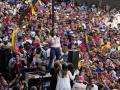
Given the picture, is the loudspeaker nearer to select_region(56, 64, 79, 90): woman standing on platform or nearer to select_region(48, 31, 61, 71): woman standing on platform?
select_region(48, 31, 61, 71): woman standing on platform

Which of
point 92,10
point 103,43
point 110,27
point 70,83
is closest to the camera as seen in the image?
→ point 70,83

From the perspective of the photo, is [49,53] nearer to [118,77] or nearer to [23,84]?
[23,84]

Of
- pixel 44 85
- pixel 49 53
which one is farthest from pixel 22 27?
pixel 44 85

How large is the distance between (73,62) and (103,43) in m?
9.26

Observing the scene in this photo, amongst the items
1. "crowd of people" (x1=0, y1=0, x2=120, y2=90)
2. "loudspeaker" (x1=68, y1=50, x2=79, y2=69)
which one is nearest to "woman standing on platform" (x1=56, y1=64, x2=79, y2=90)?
"crowd of people" (x1=0, y1=0, x2=120, y2=90)

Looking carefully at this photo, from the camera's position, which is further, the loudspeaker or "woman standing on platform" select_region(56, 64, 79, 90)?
the loudspeaker

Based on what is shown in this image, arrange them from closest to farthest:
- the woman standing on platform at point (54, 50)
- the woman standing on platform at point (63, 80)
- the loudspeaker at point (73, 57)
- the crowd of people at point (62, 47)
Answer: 1. the woman standing on platform at point (63, 80)
2. the crowd of people at point (62, 47)
3. the woman standing on platform at point (54, 50)
4. the loudspeaker at point (73, 57)

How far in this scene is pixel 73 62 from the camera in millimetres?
17234

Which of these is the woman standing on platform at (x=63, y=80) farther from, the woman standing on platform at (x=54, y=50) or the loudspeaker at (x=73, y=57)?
the loudspeaker at (x=73, y=57)

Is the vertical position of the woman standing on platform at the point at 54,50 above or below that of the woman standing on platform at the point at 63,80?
above

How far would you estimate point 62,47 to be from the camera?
1878 centimetres

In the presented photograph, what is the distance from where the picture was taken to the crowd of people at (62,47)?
15664 mm

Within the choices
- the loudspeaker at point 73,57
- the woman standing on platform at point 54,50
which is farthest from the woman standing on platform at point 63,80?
the loudspeaker at point 73,57

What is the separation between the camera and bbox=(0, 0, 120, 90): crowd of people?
15664 mm
